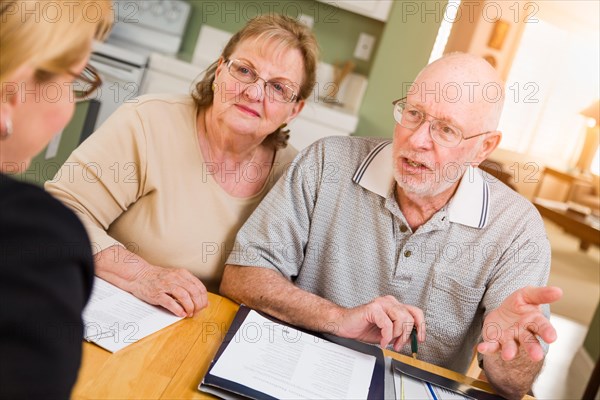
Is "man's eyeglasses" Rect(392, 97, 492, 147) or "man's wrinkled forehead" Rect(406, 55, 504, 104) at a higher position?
"man's wrinkled forehead" Rect(406, 55, 504, 104)

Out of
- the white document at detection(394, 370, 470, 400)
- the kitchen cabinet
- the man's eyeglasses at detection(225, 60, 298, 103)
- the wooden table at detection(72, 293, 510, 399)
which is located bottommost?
the wooden table at detection(72, 293, 510, 399)

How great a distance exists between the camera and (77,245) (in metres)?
0.56

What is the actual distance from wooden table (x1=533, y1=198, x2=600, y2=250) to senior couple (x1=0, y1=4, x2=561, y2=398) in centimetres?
258

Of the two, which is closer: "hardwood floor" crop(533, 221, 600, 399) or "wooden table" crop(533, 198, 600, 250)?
"hardwood floor" crop(533, 221, 600, 399)

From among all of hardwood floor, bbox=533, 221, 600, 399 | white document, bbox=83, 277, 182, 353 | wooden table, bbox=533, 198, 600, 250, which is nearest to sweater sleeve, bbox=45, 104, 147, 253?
white document, bbox=83, 277, 182, 353

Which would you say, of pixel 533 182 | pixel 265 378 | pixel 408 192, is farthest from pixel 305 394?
pixel 533 182

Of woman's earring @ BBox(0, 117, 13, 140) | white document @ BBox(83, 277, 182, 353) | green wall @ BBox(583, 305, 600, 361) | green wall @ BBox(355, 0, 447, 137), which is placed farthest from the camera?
green wall @ BBox(583, 305, 600, 361)

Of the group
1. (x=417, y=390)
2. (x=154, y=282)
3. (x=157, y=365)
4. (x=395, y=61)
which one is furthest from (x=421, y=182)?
(x=395, y=61)

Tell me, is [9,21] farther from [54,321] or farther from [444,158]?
[444,158]

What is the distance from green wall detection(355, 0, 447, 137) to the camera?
3.00 metres

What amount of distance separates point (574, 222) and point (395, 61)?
67.7 inches

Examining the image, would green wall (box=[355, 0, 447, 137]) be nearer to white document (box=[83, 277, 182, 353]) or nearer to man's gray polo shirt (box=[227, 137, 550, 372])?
man's gray polo shirt (box=[227, 137, 550, 372])

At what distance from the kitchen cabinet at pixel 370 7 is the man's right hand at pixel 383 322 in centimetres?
223

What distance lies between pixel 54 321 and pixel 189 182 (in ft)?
3.27
